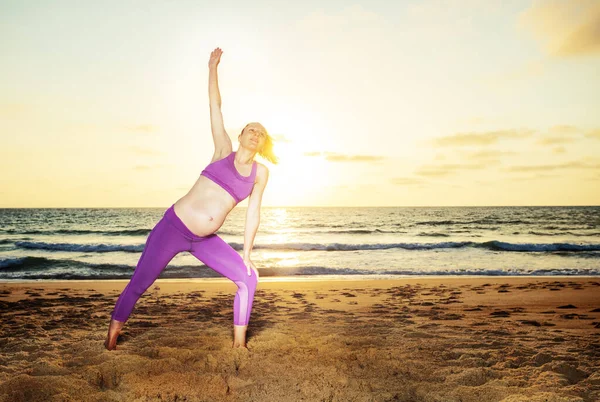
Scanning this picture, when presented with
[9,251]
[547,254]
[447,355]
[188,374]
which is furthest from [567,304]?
[9,251]

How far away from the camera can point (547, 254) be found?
19281mm

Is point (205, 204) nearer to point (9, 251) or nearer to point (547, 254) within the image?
point (547, 254)

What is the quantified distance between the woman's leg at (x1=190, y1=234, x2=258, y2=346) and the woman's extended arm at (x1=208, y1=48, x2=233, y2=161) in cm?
82

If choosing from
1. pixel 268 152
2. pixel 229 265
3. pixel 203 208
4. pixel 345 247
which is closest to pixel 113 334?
pixel 229 265

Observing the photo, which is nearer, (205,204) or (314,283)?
(205,204)

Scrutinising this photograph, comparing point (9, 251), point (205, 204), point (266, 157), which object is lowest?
point (9, 251)

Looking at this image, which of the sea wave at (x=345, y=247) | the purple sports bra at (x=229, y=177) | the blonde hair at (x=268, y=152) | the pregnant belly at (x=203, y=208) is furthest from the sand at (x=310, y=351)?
the sea wave at (x=345, y=247)

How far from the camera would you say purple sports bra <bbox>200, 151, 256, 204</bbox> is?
399 cm

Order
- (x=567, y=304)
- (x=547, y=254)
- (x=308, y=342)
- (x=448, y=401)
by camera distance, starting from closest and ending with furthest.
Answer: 1. (x=448, y=401)
2. (x=308, y=342)
3. (x=567, y=304)
4. (x=547, y=254)

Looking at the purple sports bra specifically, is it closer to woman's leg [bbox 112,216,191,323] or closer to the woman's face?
the woman's face

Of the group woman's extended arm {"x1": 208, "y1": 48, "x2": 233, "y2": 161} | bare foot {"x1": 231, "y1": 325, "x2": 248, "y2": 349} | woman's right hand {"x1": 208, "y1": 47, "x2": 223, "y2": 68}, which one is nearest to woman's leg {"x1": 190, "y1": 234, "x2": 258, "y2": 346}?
bare foot {"x1": 231, "y1": 325, "x2": 248, "y2": 349}

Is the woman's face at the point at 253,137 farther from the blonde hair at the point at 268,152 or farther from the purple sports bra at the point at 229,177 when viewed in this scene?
the purple sports bra at the point at 229,177

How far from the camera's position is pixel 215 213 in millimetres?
3947

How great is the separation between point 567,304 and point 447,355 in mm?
4503
